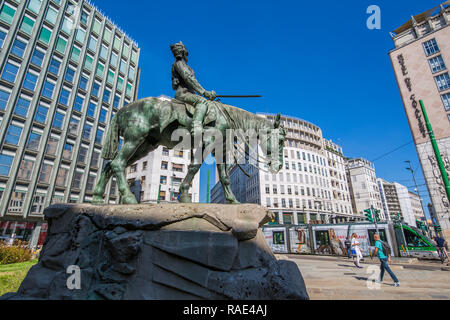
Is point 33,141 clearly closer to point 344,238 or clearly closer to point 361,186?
point 344,238

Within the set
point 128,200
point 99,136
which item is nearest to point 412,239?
point 128,200

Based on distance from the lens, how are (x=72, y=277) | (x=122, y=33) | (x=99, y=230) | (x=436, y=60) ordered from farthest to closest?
(x=122, y=33) < (x=436, y=60) < (x=99, y=230) < (x=72, y=277)

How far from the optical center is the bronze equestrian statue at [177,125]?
13.4 ft

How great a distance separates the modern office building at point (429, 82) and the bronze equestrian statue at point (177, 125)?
1288 inches

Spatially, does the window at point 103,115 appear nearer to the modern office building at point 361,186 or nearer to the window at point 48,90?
the window at point 48,90

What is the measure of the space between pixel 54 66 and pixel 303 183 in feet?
184

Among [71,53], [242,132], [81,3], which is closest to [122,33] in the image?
[81,3]

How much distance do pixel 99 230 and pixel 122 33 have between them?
49.6 metres

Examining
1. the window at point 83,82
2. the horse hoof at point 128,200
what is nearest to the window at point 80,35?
the window at point 83,82

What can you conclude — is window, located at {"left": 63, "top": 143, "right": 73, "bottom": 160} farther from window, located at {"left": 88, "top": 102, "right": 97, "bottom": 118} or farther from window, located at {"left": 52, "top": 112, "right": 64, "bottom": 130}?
window, located at {"left": 88, "top": 102, "right": 97, "bottom": 118}

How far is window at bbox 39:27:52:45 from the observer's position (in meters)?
31.0

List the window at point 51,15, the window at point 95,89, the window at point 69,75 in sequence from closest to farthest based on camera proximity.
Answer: the window at point 51,15 → the window at point 69,75 → the window at point 95,89
